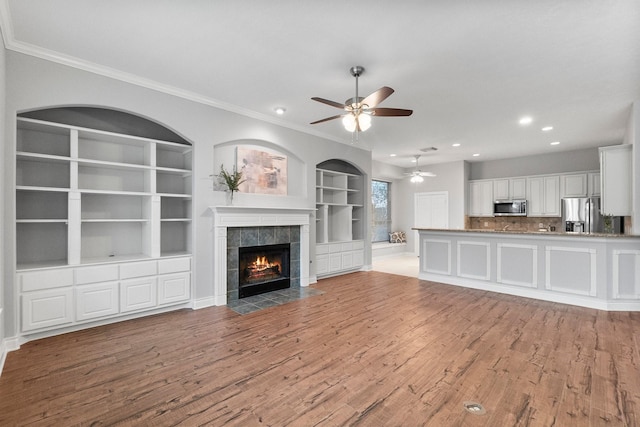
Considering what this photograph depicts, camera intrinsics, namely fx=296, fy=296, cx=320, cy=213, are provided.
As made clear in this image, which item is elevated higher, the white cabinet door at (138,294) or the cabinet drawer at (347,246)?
the cabinet drawer at (347,246)

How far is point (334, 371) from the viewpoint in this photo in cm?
260

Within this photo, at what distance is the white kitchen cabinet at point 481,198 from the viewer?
875 cm

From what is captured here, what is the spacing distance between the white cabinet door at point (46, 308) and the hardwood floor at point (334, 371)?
20 centimetres

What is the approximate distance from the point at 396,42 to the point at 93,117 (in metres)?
3.97

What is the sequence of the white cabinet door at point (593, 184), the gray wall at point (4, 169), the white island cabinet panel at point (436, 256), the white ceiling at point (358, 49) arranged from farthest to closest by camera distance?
the white cabinet door at point (593, 184) → the white island cabinet panel at point (436, 256) → the gray wall at point (4, 169) → the white ceiling at point (358, 49)

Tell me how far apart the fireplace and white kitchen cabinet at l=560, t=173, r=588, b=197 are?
23.5 feet

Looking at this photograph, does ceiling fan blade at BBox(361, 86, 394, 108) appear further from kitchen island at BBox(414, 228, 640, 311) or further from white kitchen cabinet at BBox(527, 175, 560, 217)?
white kitchen cabinet at BBox(527, 175, 560, 217)

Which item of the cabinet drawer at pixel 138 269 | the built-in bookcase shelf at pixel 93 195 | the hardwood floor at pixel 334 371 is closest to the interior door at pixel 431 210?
the hardwood floor at pixel 334 371

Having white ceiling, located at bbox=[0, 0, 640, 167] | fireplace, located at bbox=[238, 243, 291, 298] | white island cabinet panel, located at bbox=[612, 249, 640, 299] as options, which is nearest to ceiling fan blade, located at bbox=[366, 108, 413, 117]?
white ceiling, located at bbox=[0, 0, 640, 167]

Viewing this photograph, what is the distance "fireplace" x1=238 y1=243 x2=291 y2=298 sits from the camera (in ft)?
16.3

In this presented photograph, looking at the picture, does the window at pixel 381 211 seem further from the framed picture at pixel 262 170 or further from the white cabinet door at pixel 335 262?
the framed picture at pixel 262 170

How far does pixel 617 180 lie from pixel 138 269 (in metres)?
7.24

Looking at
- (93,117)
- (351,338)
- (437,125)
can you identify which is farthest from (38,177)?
(437,125)

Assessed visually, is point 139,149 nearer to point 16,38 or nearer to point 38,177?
point 38,177
